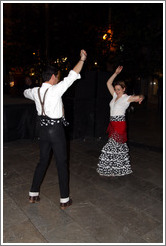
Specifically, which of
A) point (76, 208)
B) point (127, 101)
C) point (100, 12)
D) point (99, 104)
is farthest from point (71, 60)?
point (100, 12)

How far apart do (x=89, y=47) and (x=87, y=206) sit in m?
8.60

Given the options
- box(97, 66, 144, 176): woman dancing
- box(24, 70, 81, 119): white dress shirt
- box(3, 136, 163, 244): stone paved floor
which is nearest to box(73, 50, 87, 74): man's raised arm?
box(24, 70, 81, 119): white dress shirt

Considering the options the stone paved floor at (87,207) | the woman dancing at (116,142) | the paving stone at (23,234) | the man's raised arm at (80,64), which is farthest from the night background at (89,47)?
the paving stone at (23,234)

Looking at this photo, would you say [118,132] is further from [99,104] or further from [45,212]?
[99,104]

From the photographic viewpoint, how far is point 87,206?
11.6 ft

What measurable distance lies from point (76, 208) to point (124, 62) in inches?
277

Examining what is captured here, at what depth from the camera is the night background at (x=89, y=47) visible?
7535mm

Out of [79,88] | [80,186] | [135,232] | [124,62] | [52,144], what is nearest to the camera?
[135,232]

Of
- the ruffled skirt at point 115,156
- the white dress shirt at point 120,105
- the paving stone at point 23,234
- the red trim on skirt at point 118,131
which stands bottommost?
the paving stone at point 23,234

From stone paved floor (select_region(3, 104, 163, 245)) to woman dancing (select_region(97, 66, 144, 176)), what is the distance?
0.62 feet

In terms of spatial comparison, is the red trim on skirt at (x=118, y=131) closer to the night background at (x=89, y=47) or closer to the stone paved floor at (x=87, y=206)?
the stone paved floor at (x=87, y=206)

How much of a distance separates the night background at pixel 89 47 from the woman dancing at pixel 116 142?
2928 mm

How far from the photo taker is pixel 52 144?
10.7ft

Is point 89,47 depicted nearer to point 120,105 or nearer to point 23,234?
point 120,105
